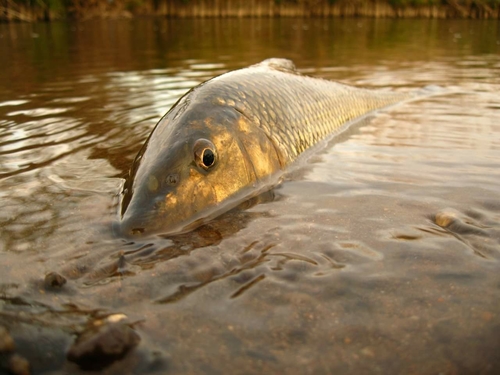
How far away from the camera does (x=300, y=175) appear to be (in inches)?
133

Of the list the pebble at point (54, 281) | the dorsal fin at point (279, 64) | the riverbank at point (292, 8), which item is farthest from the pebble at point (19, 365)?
the riverbank at point (292, 8)

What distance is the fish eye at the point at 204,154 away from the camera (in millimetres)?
2664

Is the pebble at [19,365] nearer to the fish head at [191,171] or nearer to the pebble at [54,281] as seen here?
the pebble at [54,281]

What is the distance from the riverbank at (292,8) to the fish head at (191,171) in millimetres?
32255


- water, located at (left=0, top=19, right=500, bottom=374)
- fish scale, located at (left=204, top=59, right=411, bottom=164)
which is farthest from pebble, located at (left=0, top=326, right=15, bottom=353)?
fish scale, located at (left=204, top=59, right=411, bottom=164)

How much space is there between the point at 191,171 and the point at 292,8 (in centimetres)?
3432

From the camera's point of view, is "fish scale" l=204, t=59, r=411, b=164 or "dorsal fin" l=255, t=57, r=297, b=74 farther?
"dorsal fin" l=255, t=57, r=297, b=74

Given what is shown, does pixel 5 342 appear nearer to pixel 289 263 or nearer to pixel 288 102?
pixel 289 263

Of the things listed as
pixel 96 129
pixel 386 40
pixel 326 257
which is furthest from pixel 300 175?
pixel 386 40

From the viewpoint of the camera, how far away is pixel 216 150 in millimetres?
2781

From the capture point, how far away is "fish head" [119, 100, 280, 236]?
249 centimetres

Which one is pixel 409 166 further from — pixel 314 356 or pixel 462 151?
pixel 314 356

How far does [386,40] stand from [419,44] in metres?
1.91

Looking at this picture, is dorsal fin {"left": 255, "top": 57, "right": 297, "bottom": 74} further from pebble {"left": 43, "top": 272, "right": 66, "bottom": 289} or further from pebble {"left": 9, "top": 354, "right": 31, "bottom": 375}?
pebble {"left": 9, "top": 354, "right": 31, "bottom": 375}
